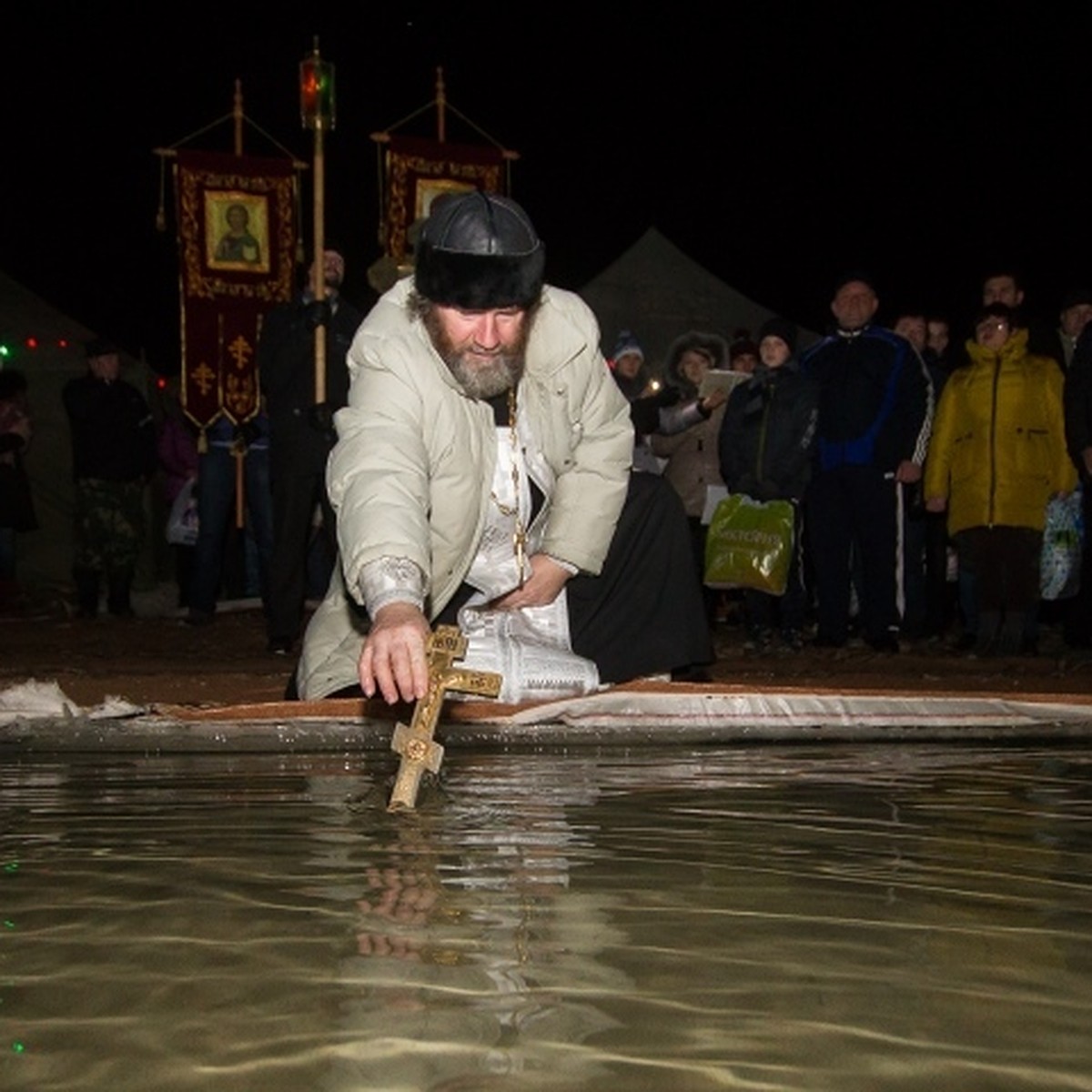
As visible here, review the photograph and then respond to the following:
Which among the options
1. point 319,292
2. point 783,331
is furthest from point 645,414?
point 319,292

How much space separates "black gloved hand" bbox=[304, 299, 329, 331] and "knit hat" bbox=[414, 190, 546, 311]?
3613mm

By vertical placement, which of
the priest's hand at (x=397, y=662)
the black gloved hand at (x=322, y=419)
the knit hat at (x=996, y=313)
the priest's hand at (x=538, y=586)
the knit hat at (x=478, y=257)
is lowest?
the priest's hand at (x=397, y=662)

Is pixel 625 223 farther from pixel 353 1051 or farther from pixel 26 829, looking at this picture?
pixel 353 1051

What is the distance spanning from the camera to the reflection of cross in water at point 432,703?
2.86 meters

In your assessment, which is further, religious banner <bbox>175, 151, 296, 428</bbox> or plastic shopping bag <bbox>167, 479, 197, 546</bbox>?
religious banner <bbox>175, 151, 296, 428</bbox>

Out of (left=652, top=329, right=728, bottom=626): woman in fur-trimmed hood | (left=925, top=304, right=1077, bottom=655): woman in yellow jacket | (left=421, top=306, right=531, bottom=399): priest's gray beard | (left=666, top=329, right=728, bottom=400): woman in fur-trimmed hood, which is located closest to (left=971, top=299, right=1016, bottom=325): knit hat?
(left=925, top=304, right=1077, bottom=655): woman in yellow jacket

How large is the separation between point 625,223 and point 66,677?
47.4 ft

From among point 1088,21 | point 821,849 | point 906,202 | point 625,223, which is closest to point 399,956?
point 821,849

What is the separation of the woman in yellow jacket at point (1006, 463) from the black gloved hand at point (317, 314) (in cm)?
271

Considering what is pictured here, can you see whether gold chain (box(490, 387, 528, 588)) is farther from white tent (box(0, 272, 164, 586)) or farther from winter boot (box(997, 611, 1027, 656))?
white tent (box(0, 272, 164, 586))

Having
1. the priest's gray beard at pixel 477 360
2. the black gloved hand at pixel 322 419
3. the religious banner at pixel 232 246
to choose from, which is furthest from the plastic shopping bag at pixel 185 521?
the priest's gray beard at pixel 477 360

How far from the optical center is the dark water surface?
1.73m

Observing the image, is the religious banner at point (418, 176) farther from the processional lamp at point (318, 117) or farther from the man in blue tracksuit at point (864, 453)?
the man in blue tracksuit at point (864, 453)

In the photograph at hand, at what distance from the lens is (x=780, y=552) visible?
8109 millimetres
